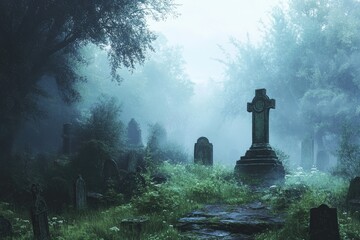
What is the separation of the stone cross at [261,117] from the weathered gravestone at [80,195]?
22.7ft

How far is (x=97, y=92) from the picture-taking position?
113ft

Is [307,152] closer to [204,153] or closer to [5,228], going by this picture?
[204,153]

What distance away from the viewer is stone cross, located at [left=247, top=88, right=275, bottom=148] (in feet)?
49.7

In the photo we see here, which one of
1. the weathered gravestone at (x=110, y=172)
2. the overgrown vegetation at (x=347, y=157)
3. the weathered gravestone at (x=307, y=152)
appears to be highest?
the weathered gravestone at (x=307, y=152)

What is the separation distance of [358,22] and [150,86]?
26654 millimetres

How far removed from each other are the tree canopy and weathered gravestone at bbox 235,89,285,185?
670cm

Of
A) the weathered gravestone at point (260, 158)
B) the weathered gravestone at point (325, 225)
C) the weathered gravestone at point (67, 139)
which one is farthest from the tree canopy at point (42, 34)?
the weathered gravestone at point (325, 225)

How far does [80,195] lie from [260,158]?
6728 mm

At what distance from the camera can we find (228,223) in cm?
721

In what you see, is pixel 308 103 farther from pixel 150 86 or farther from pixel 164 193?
pixel 150 86

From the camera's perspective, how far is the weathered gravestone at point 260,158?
1382 cm

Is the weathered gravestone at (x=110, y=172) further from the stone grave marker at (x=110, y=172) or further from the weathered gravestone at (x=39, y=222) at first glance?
the weathered gravestone at (x=39, y=222)

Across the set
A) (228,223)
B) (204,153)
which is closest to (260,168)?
(204,153)

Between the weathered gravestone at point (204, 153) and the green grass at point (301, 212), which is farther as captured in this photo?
the weathered gravestone at point (204, 153)
